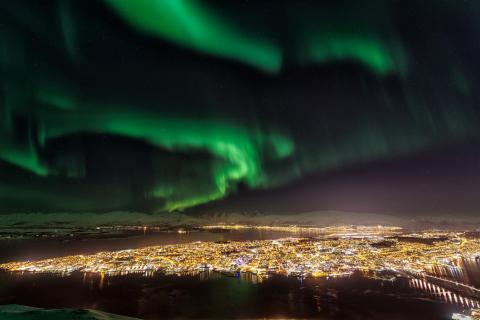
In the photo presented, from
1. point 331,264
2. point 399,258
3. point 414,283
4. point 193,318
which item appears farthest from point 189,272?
point 399,258

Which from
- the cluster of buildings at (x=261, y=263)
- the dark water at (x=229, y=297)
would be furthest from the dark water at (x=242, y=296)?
the cluster of buildings at (x=261, y=263)

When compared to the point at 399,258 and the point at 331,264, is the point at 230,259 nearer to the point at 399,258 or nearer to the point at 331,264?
the point at 331,264

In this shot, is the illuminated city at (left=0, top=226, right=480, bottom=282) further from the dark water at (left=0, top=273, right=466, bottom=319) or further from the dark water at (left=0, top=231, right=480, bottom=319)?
the dark water at (left=0, top=273, right=466, bottom=319)

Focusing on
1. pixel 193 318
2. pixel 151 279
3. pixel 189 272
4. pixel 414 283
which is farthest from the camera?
pixel 189 272

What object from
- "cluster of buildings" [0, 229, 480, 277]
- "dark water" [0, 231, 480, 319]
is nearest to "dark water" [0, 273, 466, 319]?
"dark water" [0, 231, 480, 319]

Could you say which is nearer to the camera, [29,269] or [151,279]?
[151,279]

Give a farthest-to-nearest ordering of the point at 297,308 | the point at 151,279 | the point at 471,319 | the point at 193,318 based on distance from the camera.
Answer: the point at 151,279 < the point at 297,308 < the point at 193,318 < the point at 471,319

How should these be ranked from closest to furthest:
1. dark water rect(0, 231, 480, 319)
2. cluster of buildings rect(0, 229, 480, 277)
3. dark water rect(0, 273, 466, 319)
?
dark water rect(0, 273, 466, 319), dark water rect(0, 231, 480, 319), cluster of buildings rect(0, 229, 480, 277)
